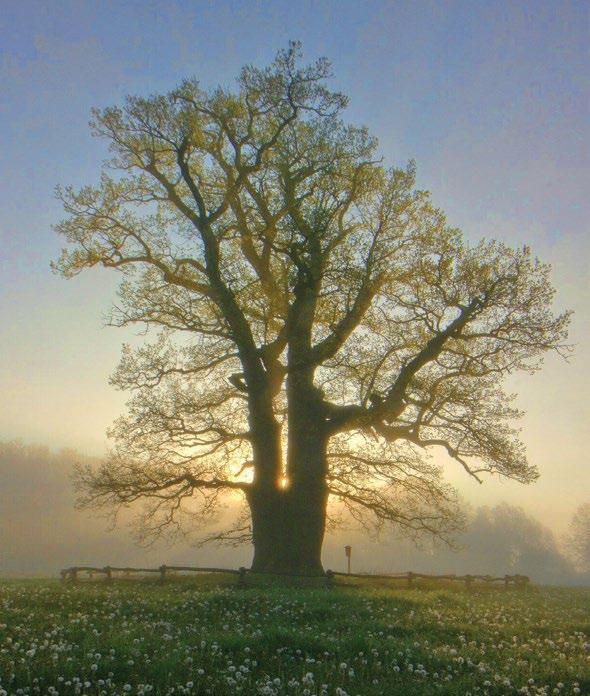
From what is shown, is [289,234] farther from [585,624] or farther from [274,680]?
[274,680]

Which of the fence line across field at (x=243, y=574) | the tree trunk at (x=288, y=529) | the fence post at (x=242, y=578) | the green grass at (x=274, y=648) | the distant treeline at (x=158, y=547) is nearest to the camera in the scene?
the green grass at (x=274, y=648)

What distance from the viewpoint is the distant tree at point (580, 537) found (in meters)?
129

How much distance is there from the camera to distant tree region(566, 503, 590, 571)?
128750 millimetres

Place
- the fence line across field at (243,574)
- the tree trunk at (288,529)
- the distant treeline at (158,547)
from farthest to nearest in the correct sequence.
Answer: the distant treeline at (158,547)
the tree trunk at (288,529)
the fence line across field at (243,574)

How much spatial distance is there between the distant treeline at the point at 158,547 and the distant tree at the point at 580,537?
222 cm

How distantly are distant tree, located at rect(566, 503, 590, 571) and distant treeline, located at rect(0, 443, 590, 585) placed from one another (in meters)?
2.22

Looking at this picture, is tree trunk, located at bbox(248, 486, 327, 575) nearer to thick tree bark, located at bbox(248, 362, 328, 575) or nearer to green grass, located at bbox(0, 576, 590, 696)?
thick tree bark, located at bbox(248, 362, 328, 575)

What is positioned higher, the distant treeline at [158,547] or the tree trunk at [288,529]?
the distant treeline at [158,547]

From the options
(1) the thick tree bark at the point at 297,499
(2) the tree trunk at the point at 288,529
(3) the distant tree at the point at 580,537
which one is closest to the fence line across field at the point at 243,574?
(2) the tree trunk at the point at 288,529

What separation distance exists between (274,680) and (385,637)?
446cm

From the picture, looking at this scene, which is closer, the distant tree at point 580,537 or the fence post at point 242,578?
the fence post at point 242,578

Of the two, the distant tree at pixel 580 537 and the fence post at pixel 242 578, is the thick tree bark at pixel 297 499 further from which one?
the distant tree at pixel 580 537

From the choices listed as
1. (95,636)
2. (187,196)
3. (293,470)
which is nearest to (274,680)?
(95,636)

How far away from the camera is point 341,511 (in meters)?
29.9
